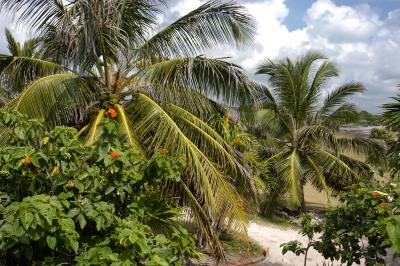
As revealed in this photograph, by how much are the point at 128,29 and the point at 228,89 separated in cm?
180

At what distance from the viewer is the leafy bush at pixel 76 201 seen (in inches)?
97.2

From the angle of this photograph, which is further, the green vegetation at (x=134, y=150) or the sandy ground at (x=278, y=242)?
the sandy ground at (x=278, y=242)

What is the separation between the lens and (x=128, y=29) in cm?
632

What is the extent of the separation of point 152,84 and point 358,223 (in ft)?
10.9

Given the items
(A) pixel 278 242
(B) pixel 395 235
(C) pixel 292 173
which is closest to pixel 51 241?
(B) pixel 395 235

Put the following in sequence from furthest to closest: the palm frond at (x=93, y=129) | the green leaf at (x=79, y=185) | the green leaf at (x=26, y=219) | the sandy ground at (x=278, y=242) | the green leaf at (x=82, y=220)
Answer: the sandy ground at (x=278, y=242), the palm frond at (x=93, y=129), the green leaf at (x=79, y=185), the green leaf at (x=82, y=220), the green leaf at (x=26, y=219)

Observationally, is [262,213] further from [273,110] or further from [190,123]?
[190,123]

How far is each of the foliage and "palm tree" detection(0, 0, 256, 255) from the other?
1227 mm

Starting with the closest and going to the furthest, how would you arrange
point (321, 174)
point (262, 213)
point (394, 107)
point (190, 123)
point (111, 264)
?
point (111, 264) < point (394, 107) < point (190, 123) < point (321, 174) < point (262, 213)

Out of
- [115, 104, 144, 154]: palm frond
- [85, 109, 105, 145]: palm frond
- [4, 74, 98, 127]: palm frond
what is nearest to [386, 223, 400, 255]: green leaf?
[115, 104, 144, 154]: palm frond

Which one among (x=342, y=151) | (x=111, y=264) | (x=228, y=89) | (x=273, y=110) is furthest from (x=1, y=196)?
(x=342, y=151)

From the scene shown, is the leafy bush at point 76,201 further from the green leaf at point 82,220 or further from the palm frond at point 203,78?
the palm frond at point 203,78

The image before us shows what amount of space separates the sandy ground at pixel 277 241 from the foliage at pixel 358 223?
366 cm

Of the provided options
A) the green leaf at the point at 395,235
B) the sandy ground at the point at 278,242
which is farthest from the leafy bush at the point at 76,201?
the sandy ground at the point at 278,242
